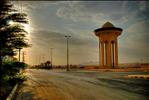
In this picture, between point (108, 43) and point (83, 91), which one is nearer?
point (83, 91)

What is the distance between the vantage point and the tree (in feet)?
41.7

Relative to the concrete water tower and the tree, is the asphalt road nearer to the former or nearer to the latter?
the tree

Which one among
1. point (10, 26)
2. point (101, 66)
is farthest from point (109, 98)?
point (101, 66)

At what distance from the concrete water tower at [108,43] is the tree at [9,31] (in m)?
46.5

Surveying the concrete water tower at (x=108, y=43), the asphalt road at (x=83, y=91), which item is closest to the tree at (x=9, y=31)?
the asphalt road at (x=83, y=91)

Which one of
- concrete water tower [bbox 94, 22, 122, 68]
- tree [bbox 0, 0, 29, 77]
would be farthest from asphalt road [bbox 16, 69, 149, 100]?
concrete water tower [bbox 94, 22, 122, 68]

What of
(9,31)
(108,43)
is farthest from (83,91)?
(108,43)

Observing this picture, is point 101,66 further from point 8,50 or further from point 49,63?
point 8,50

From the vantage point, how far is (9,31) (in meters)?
13.0

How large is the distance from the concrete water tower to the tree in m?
46.5

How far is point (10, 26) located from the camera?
43.7 ft

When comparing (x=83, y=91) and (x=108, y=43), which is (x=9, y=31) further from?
(x=108, y=43)

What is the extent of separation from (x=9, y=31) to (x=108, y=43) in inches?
1916

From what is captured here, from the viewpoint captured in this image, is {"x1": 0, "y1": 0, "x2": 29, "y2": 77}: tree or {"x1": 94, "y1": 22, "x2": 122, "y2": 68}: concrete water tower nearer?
{"x1": 0, "y1": 0, "x2": 29, "y2": 77}: tree
